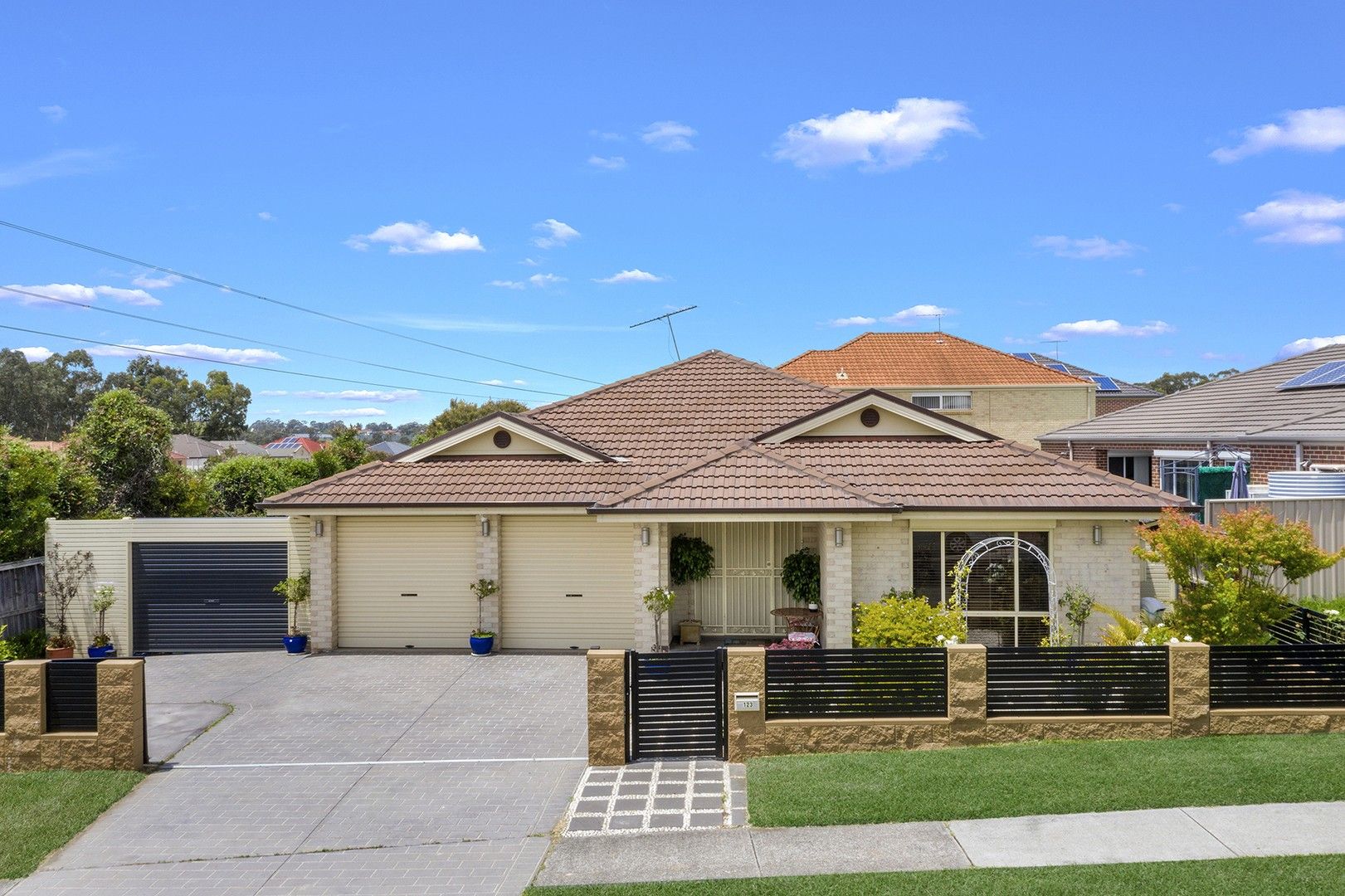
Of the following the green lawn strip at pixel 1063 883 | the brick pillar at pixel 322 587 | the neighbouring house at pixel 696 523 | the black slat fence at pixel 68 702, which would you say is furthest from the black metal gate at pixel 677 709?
the brick pillar at pixel 322 587

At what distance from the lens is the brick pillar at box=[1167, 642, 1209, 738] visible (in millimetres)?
10344

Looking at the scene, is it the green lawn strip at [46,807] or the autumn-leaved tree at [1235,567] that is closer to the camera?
the green lawn strip at [46,807]

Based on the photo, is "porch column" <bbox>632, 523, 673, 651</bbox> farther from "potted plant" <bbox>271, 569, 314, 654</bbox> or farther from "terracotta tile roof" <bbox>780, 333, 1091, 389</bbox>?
"terracotta tile roof" <bbox>780, 333, 1091, 389</bbox>

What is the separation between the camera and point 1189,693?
408 inches

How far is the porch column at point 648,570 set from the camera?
15.5 m

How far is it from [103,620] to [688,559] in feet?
36.7

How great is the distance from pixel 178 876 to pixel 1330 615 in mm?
14254

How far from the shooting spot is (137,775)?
33.9 ft

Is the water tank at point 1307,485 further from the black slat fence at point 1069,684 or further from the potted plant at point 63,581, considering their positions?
the potted plant at point 63,581

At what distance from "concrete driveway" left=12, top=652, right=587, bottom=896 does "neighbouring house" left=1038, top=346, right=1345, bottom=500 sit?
16.8m

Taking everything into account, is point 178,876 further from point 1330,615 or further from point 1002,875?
point 1330,615

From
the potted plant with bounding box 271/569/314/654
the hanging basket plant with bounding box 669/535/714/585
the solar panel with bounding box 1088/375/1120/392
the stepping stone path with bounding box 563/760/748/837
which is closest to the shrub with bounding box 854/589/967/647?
the stepping stone path with bounding box 563/760/748/837

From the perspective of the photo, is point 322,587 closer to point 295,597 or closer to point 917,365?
point 295,597

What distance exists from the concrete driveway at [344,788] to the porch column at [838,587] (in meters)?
4.21
